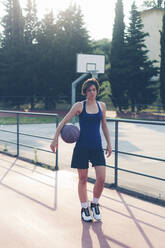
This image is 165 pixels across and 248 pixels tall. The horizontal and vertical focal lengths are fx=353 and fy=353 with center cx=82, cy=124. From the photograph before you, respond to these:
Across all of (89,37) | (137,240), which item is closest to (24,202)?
(137,240)

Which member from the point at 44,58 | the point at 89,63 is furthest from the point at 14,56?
the point at 89,63

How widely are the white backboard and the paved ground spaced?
17.3 m

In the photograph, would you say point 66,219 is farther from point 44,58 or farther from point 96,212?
point 44,58

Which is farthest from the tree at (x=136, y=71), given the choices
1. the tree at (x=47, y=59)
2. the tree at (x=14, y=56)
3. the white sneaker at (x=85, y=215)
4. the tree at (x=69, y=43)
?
the white sneaker at (x=85, y=215)

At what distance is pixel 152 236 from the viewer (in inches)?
154

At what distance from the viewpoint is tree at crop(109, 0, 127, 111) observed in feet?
107

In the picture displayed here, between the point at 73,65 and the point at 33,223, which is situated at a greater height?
the point at 73,65

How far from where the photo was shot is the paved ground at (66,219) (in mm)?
3748

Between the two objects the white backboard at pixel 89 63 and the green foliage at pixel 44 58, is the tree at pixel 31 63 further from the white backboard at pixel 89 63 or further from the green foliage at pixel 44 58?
the white backboard at pixel 89 63

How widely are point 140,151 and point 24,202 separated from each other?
22.1 feet

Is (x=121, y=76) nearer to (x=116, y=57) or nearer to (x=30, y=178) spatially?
(x=116, y=57)

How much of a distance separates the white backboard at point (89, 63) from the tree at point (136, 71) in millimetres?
8667

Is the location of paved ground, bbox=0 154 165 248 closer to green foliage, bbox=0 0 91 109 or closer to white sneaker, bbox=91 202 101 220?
white sneaker, bbox=91 202 101 220

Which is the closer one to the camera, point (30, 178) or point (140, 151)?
point (30, 178)
